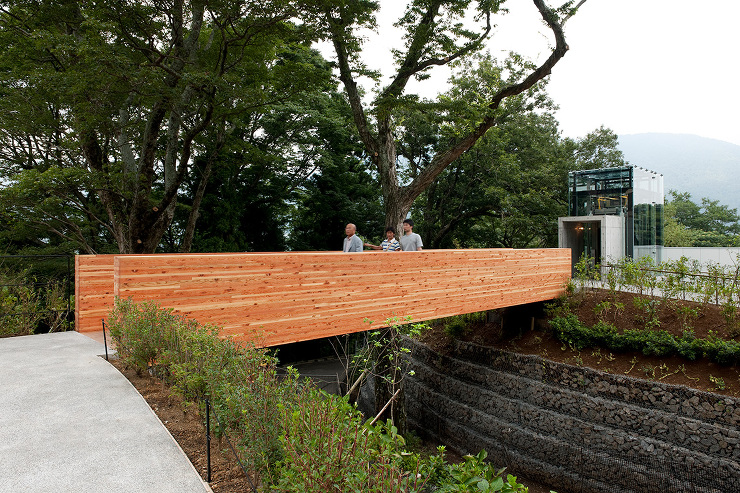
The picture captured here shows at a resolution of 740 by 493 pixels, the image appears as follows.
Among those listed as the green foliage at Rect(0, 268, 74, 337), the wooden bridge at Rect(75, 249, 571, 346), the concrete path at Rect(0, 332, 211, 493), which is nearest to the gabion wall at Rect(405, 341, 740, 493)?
the wooden bridge at Rect(75, 249, 571, 346)

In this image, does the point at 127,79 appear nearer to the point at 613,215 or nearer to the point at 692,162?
the point at 613,215

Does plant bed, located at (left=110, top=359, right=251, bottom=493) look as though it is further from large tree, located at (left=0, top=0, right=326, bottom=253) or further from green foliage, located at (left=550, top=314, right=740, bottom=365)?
green foliage, located at (left=550, top=314, right=740, bottom=365)

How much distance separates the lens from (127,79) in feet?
27.7

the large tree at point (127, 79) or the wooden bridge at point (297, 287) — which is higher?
the large tree at point (127, 79)

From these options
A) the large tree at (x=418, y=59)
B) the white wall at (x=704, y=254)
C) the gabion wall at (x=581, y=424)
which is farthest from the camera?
the white wall at (x=704, y=254)

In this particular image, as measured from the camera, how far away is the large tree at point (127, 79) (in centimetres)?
839

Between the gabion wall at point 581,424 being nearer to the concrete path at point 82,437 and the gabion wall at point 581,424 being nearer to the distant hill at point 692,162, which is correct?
the concrete path at point 82,437

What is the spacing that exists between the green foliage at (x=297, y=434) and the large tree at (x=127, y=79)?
701 centimetres

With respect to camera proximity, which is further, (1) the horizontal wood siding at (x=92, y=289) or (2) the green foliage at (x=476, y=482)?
(1) the horizontal wood siding at (x=92, y=289)

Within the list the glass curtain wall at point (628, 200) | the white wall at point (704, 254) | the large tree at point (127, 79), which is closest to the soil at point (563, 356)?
the glass curtain wall at point (628, 200)

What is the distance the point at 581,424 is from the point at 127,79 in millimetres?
10962

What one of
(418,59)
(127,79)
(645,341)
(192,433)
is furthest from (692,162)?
(192,433)

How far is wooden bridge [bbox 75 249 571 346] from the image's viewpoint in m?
4.84

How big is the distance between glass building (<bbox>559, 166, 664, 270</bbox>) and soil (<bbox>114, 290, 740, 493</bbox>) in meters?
4.36
